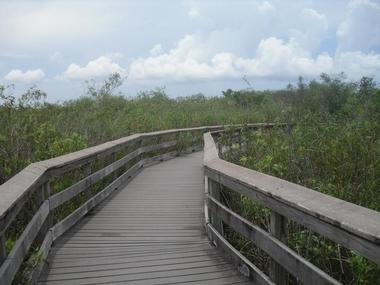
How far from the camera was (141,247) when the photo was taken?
474 centimetres

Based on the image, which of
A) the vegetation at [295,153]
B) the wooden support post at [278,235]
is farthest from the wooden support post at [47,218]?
the wooden support post at [278,235]

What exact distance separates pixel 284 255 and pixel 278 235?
0.20 meters

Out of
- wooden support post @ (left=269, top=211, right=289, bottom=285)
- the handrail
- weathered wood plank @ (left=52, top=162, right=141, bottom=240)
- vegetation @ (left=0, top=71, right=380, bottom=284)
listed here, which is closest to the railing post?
the handrail

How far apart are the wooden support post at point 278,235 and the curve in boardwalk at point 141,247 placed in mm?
516

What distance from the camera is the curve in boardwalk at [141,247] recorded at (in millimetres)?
3822

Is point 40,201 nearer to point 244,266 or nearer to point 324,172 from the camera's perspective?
point 244,266

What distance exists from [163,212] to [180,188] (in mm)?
2009

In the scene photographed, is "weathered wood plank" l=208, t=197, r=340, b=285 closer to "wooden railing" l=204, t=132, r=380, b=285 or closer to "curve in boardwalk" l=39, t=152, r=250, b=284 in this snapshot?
"wooden railing" l=204, t=132, r=380, b=285

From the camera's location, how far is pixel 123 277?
380 cm

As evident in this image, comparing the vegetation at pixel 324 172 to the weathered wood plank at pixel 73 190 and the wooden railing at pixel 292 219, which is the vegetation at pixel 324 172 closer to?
the wooden railing at pixel 292 219

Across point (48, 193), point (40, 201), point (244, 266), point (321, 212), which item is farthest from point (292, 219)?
point (48, 193)

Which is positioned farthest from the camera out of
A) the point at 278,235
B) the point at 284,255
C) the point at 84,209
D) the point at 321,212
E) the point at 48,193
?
the point at 84,209

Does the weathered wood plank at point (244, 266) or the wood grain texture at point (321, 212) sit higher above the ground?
the wood grain texture at point (321, 212)

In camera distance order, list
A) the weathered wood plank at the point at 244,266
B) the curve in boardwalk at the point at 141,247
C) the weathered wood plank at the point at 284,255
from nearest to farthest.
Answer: the weathered wood plank at the point at 284,255 → the weathered wood plank at the point at 244,266 → the curve in boardwalk at the point at 141,247
